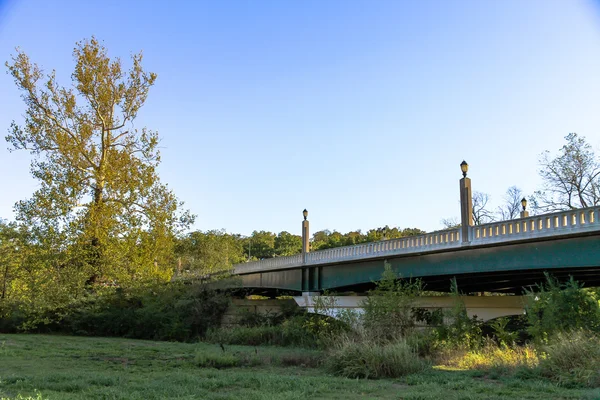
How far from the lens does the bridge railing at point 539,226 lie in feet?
59.2

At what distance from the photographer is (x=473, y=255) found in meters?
23.7

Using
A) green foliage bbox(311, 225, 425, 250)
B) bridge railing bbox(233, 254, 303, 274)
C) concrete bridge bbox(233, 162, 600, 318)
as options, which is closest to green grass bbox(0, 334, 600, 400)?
concrete bridge bbox(233, 162, 600, 318)

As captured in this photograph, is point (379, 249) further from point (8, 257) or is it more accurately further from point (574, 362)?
point (8, 257)

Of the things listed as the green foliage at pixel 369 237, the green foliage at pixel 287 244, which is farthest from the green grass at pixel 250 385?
the green foliage at pixel 287 244

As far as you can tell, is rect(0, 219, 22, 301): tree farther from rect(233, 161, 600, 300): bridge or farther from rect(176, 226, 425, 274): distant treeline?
rect(233, 161, 600, 300): bridge

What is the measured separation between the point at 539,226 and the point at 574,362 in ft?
34.2

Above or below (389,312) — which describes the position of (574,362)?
below

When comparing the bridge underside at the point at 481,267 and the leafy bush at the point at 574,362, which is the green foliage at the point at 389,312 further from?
the leafy bush at the point at 574,362

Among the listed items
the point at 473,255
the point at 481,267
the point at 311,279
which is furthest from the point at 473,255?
the point at 311,279

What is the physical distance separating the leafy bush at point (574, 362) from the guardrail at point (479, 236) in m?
7.96

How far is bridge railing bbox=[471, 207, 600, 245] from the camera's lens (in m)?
18.0

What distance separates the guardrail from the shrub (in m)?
9.34

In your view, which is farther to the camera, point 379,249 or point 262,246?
point 262,246

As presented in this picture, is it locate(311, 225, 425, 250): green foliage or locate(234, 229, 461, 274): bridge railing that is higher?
locate(311, 225, 425, 250): green foliage
